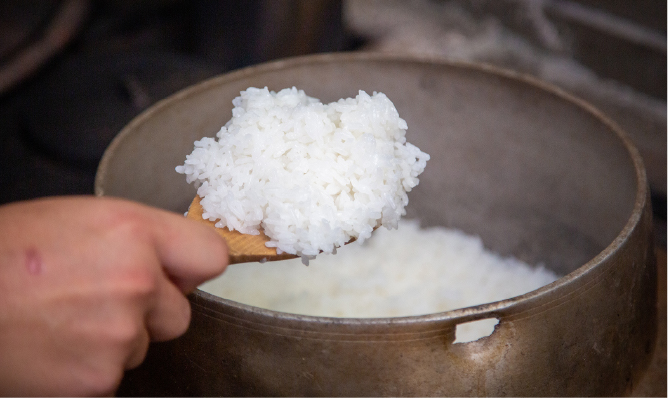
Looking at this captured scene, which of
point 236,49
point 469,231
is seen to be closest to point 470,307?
point 469,231

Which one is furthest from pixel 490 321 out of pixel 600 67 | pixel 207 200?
pixel 600 67

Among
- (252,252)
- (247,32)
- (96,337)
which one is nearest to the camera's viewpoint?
(96,337)

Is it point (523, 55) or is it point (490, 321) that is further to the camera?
point (523, 55)

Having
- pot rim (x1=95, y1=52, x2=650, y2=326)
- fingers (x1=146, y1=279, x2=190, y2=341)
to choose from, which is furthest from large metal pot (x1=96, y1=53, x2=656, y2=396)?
fingers (x1=146, y1=279, x2=190, y2=341)

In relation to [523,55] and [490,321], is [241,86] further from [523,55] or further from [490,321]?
[523,55]

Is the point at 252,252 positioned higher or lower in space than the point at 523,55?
lower

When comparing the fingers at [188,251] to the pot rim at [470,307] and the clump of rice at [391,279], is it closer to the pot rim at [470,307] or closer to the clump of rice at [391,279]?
the pot rim at [470,307]

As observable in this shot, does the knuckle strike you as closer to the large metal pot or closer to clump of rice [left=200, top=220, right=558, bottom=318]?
the large metal pot
